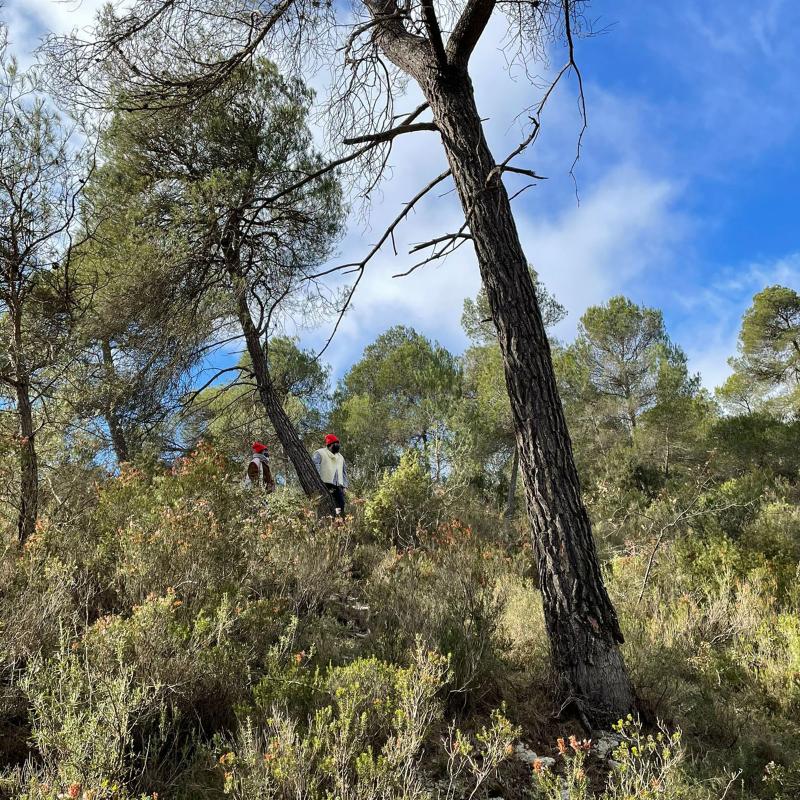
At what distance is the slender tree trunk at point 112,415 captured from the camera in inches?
266

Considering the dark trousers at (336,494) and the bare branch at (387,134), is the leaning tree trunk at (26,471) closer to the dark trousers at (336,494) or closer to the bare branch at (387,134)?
the bare branch at (387,134)

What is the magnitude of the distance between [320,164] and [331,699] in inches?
315

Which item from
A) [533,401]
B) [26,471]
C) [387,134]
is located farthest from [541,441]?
[26,471]

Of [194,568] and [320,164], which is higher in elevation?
[320,164]

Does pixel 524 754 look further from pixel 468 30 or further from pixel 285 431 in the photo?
pixel 285 431

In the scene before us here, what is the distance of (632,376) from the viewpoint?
1962cm

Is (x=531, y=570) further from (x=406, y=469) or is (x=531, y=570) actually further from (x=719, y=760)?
(x=719, y=760)

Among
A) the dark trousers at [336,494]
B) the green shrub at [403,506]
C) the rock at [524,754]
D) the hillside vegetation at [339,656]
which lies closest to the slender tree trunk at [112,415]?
the hillside vegetation at [339,656]

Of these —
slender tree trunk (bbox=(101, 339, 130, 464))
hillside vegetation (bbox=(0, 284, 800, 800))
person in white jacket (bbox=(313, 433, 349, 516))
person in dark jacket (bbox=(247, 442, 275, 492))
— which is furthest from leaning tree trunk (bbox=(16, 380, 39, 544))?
person in white jacket (bbox=(313, 433, 349, 516))

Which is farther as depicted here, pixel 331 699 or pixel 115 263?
pixel 115 263

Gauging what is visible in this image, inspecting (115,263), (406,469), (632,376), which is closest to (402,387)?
(632,376)

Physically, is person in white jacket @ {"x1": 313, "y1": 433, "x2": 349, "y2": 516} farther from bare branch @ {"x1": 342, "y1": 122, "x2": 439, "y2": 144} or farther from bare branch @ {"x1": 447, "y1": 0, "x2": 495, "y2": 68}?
bare branch @ {"x1": 447, "y1": 0, "x2": 495, "y2": 68}

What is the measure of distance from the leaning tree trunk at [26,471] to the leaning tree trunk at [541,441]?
154 inches

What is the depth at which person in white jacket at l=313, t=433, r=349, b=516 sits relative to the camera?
28.8ft
